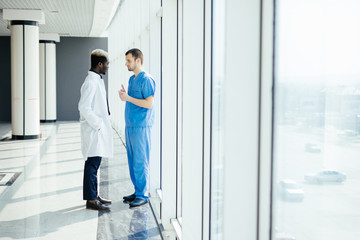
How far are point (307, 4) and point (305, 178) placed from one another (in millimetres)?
534

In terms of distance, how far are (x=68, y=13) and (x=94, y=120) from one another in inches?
362

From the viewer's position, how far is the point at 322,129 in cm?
123

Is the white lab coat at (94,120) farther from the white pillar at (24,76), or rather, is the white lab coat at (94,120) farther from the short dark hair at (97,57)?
the white pillar at (24,76)

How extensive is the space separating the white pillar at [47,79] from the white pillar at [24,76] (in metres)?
5.68

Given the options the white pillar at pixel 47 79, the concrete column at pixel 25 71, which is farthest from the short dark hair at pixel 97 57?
A: the white pillar at pixel 47 79

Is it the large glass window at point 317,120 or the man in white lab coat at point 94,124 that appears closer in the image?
the large glass window at point 317,120

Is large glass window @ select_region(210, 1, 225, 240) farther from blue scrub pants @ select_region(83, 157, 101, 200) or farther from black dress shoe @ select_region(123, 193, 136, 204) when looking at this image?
black dress shoe @ select_region(123, 193, 136, 204)

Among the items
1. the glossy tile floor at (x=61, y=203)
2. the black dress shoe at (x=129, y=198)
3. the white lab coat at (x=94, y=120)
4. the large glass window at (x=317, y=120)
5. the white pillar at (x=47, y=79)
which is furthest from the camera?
the white pillar at (x=47, y=79)

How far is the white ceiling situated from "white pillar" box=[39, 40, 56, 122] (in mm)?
810

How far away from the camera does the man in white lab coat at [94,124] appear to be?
14.3ft

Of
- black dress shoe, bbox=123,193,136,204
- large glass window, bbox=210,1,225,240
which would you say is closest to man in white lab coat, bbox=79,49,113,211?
black dress shoe, bbox=123,193,136,204

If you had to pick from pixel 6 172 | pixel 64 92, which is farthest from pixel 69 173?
pixel 64 92

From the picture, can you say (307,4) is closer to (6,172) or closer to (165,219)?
(165,219)

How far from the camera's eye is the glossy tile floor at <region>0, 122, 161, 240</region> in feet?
12.8
